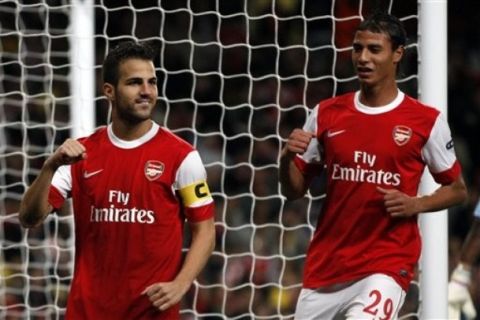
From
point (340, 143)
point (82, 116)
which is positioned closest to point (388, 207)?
point (340, 143)

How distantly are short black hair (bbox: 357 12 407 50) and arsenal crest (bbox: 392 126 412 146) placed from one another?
33 cm

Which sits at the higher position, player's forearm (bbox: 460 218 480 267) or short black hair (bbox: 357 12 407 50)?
short black hair (bbox: 357 12 407 50)

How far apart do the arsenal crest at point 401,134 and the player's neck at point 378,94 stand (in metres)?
0.14

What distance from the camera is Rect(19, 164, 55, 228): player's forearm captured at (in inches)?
228

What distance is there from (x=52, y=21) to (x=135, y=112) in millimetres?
3590

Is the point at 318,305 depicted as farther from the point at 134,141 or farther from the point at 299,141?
the point at 134,141

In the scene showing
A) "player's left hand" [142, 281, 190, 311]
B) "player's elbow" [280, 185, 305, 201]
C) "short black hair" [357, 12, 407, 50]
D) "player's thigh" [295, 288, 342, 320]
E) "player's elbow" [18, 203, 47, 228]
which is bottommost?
"player's thigh" [295, 288, 342, 320]

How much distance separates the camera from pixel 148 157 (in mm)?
5926

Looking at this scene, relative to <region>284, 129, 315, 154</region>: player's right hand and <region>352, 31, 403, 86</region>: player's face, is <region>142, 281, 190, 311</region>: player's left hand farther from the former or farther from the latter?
<region>352, 31, 403, 86</region>: player's face

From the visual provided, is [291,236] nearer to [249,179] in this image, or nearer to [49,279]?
[249,179]

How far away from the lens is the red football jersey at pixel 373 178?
624 centimetres

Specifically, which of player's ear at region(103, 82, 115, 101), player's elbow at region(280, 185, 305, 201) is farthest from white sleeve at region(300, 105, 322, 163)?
player's ear at region(103, 82, 115, 101)

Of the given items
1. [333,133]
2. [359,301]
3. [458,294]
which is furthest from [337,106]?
[458,294]

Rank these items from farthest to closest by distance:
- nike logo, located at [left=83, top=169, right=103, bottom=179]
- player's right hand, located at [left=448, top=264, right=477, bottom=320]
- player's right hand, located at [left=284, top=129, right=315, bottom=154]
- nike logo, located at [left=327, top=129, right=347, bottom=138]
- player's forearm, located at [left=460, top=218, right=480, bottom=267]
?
1. player's right hand, located at [left=448, top=264, right=477, bottom=320]
2. player's forearm, located at [left=460, top=218, right=480, bottom=267]
3. nike logo, located at [left=327, top=129, right=347, bottom=138]
4. player's right hand, located at [left=284, top=129, right=315, bottom=154]
5. nike logo, located at [left=83, top=169, right=103, bottom=179]
